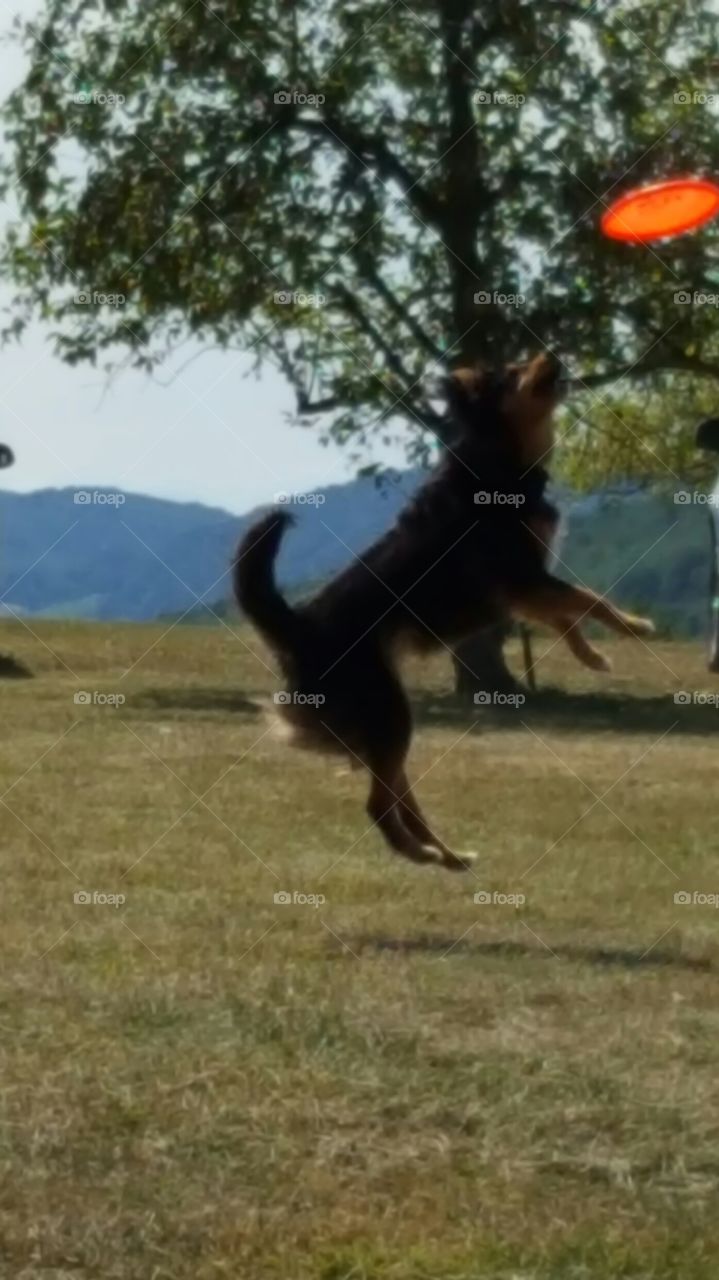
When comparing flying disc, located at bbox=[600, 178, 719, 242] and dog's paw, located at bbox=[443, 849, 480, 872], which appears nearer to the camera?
flying disc, located at bbox=[600, 178, 719, 242]

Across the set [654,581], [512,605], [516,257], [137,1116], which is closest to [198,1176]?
[137,1116]

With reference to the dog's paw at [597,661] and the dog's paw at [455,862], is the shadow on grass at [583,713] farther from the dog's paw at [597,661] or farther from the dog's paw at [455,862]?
the dog's paw at [597,661]

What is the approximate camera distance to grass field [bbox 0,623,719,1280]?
3629 millimetres

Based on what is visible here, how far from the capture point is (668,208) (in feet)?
11.0

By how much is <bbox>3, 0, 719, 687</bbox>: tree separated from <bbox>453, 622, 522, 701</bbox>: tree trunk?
0.09 ft

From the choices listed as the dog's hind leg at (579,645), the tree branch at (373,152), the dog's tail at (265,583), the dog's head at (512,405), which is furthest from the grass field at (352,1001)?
the tree branch at (373,152)

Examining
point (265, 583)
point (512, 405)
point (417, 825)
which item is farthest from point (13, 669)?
point (512, 405)

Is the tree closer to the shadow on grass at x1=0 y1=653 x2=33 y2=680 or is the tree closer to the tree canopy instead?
the tree canopy

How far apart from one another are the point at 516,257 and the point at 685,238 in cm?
36

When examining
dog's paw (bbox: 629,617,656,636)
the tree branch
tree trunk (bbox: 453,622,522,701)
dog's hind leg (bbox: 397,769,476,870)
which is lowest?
dog's hind leg (bbox: 397,769,476,870)

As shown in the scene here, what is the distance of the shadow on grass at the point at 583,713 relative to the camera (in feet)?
17.7

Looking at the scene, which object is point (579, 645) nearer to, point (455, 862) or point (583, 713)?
point (455, 862)

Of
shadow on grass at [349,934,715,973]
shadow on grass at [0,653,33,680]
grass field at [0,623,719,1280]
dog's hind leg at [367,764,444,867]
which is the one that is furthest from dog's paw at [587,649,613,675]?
shadow on grass at [0,653,33,680]

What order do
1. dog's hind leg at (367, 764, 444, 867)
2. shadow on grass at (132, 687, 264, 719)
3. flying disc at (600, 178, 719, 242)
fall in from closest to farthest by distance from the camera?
flying disc at (600, 178, 719, 242) < dog's hind leg at (367, 764, 444, 867) < shadow on grass at (132, 687, 264, 719)
